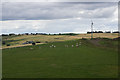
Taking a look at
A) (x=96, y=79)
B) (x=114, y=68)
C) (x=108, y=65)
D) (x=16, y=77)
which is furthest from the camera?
(x=108, y=65)

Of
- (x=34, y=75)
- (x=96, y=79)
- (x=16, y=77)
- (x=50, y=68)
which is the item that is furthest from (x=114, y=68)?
(x=16, y=77)

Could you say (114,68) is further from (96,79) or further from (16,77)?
(16,77)

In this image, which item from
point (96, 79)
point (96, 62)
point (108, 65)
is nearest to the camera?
point (96, 79)

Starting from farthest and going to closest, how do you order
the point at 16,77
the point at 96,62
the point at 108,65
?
the point at 96,62
the point at 108,65
the point at 16,77

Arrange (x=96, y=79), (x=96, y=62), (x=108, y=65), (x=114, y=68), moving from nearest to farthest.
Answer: (x=96, y=79) < (x=114, y=68) < (x=108, y=65) < (x=96, y=62)

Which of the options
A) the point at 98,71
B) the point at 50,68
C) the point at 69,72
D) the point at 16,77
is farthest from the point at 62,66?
the point at 16,77

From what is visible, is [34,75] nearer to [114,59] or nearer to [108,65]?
[108,65]

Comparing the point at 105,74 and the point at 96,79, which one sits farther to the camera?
the point at 105,74

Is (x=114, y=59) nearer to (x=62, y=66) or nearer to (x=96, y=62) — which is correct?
(x=96, y=62)

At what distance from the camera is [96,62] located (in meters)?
46.0

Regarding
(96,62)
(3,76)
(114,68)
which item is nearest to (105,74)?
(114,68)

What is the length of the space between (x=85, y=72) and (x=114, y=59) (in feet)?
43.7

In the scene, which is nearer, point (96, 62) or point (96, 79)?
point (96, 79)

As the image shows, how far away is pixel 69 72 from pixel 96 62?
10.9 metres
